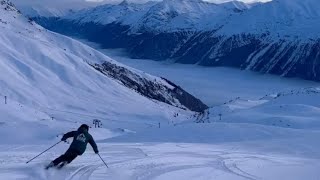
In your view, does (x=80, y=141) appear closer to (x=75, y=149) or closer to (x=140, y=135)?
(x=75, y=149)

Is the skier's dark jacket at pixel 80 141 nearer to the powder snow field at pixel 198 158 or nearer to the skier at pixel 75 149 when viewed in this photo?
the skier at pixel 75 149

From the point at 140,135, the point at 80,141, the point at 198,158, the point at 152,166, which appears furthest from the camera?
the point at 140,135

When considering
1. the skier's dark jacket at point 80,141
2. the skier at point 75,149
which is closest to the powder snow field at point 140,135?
the skier at point 75,149

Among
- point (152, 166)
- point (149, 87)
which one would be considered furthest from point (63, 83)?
point (152, 166)

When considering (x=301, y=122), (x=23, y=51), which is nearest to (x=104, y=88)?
(x=23, y=51)

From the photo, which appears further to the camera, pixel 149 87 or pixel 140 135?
pixel 149 87

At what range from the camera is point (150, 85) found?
145 metres

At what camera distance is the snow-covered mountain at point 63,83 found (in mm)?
98275

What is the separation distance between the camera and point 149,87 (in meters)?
143

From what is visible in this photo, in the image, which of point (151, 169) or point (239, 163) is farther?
point (239, 163)

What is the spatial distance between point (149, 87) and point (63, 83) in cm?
3413

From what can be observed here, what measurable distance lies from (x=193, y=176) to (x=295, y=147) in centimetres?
1173

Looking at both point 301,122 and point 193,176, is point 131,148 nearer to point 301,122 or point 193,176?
point 193,176

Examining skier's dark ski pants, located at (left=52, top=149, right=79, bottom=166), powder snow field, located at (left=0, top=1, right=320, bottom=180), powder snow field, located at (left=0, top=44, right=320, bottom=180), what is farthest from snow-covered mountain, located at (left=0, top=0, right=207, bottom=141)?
skier's dark ski pants, located at (left=52, top=149, right=79, bottom=166)
